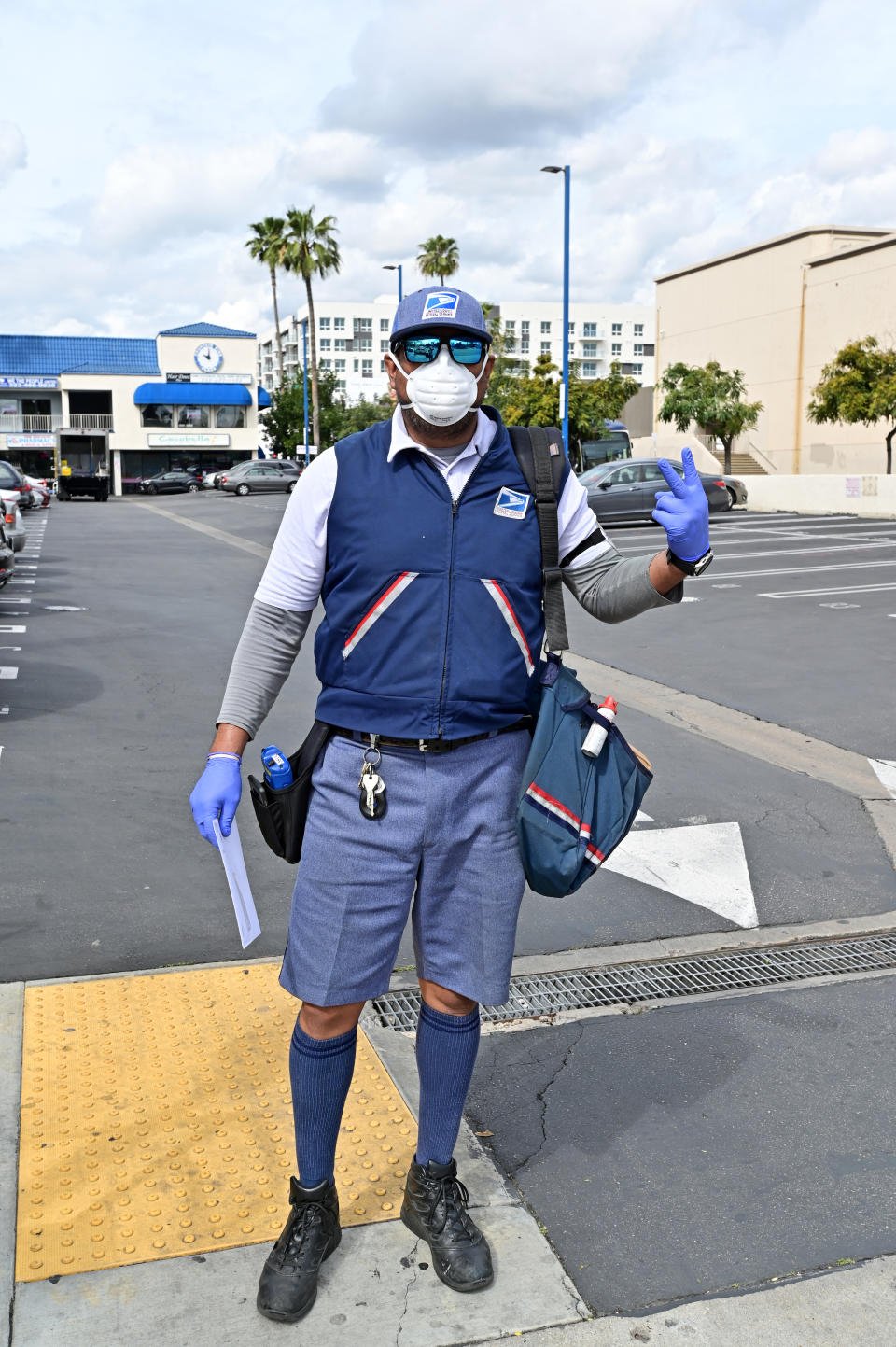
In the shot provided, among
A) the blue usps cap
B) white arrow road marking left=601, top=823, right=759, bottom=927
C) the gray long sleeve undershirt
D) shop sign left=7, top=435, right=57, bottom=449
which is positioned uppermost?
shop sign left=7, top=435, right=57, bottom=449

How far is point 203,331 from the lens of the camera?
6188 centimetres

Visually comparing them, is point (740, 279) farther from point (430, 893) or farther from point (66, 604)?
point (430, 893)

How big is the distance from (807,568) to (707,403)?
25901mm

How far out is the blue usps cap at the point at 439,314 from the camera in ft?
8.34

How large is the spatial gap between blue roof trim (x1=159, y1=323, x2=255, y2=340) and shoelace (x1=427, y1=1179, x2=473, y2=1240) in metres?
62.9

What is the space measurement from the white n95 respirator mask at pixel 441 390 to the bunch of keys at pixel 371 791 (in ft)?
2.36

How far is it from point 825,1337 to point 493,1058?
1.32 meters

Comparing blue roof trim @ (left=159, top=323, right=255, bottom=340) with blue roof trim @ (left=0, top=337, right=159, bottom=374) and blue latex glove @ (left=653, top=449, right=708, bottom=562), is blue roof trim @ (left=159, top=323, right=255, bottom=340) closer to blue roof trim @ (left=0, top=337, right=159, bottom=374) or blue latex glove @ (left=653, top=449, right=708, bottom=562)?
blue roof trim @ (left=0, top=337, right=159, bottom=374)

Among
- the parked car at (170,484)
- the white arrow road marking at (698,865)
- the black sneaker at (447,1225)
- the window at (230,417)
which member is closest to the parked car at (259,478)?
the parked car at (170,484)

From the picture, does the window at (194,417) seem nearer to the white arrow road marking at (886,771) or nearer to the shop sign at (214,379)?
the shop sign at (214,379)

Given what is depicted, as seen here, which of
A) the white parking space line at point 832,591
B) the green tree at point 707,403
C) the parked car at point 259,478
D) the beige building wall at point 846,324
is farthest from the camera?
the parked car at point 259,478

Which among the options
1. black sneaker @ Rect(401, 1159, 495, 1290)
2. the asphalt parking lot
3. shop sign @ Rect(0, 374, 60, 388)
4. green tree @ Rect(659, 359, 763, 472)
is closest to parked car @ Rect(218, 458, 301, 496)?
green tree @ Rect(659, 359, 763, 472)

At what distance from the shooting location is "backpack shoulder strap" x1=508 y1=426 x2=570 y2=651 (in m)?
2.62

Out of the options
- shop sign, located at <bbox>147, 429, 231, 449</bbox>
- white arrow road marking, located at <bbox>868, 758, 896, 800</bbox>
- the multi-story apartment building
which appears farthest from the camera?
the multi-story apartment building
